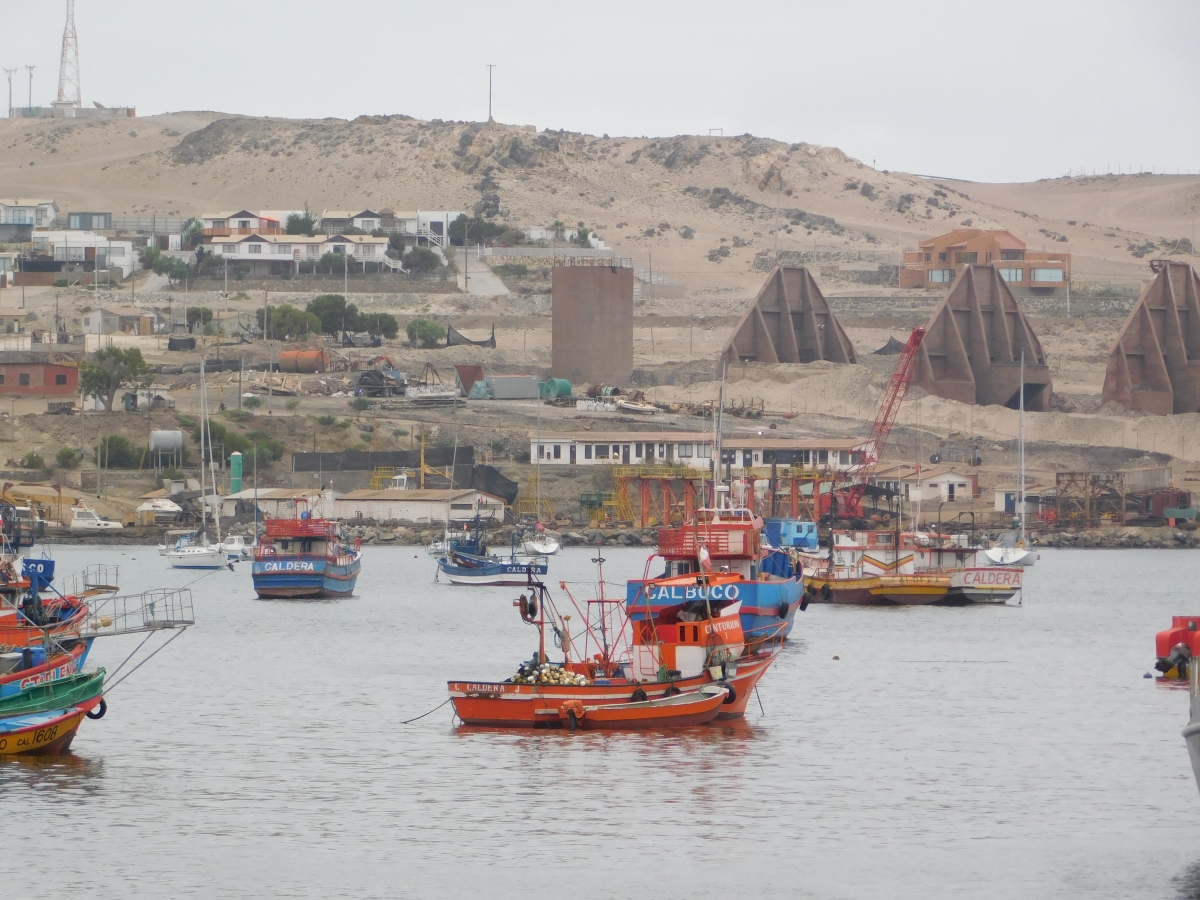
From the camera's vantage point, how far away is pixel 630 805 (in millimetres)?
33969

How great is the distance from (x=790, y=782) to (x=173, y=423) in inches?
3793

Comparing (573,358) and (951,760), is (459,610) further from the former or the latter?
(573,358)

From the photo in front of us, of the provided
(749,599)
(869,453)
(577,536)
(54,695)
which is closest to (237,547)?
(577,536)

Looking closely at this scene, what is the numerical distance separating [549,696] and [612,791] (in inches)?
185

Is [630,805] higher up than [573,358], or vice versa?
[573,358]

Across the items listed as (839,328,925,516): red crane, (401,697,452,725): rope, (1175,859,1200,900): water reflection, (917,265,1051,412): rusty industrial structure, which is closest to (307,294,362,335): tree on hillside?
(917,265,1051,412): rusty industrial structure

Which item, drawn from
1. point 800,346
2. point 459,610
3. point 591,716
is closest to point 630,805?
point 591,716

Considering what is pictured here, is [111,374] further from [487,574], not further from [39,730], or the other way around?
[39,730]

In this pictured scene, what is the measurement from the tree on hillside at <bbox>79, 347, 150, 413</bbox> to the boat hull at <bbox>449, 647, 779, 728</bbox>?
309 ft

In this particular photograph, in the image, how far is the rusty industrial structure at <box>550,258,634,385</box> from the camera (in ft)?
520

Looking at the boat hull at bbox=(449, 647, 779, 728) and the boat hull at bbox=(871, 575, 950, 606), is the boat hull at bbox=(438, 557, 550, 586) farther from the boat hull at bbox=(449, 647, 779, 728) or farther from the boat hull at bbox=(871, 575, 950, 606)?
the boat hull at bbox=(449, 647, 779, 728)

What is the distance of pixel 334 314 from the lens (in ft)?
557

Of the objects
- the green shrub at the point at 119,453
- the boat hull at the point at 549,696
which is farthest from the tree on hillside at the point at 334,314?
the boat hull at the point at 549,696

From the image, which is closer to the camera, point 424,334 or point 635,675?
point 635,675
